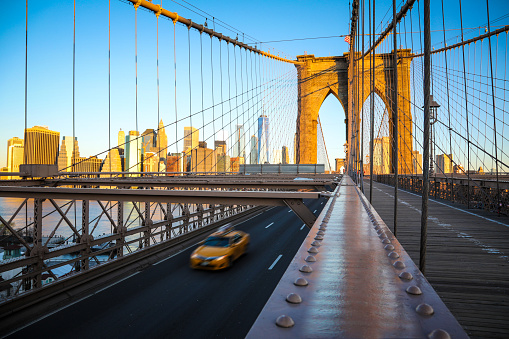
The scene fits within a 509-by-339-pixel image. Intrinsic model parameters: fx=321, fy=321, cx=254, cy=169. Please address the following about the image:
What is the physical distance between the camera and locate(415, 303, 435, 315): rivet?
3.13 ft

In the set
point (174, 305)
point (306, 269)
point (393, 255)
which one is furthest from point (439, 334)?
point (174, 305)

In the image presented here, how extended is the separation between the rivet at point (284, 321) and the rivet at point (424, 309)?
395 millimetres

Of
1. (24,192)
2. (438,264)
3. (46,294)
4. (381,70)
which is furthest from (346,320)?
(381,70)

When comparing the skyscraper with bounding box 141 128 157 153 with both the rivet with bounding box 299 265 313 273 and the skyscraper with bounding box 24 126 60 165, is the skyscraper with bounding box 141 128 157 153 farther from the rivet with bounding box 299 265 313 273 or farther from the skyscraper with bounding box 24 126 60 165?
the rivet with bounding box 299 265 313 273

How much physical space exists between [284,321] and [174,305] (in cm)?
891

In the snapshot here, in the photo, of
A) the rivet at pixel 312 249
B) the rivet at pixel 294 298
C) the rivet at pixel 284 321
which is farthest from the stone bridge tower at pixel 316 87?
the rivet at pixel 284 321

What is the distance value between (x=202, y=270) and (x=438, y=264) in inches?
358

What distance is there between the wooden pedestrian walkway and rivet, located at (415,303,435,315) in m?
2.69

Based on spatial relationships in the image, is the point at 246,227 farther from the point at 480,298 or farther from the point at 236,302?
the point at 480,298

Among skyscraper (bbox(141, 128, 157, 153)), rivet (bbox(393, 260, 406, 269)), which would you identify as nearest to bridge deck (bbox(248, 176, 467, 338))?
rivet (bbox(393, 260, 406, 269))

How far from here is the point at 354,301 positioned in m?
1.05

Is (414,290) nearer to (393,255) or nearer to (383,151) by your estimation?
(393,255)

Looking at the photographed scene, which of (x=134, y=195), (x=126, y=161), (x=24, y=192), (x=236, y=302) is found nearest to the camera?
(x=134, y=195)

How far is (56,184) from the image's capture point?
10688 mm
